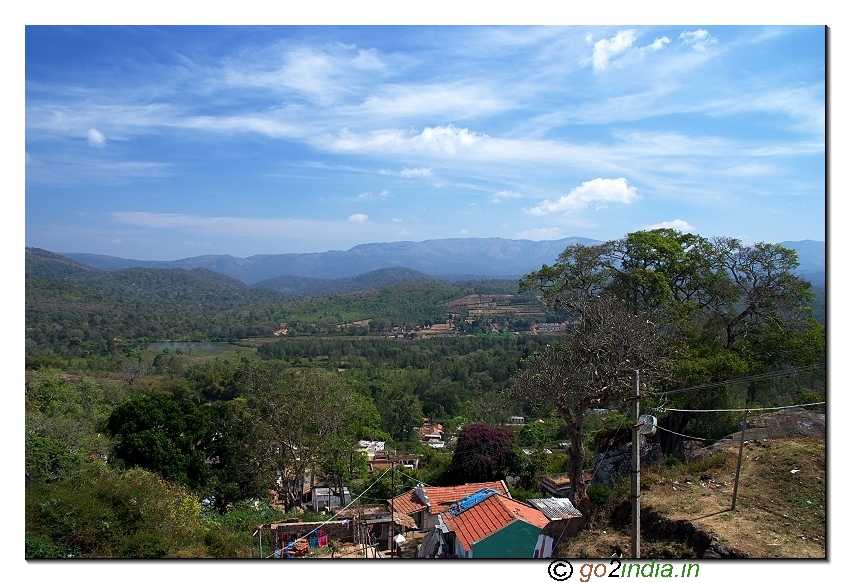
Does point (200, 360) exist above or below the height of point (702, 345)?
below

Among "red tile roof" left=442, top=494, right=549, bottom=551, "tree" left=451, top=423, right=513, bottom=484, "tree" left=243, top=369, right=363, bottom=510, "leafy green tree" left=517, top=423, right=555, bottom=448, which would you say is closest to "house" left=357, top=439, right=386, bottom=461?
"leafy green tree" left=517, top=423, right=555, bottom=448

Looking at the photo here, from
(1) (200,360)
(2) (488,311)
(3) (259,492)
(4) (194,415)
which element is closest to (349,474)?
(3) (259,492)

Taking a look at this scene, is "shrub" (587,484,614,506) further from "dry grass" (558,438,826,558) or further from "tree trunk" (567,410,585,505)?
"dry grass" (558,438,826,558)

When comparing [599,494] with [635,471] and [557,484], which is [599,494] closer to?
[635,471]

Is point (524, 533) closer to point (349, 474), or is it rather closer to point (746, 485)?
point (746, 485)

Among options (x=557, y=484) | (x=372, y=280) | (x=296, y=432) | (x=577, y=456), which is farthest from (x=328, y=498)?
(x=372, y=280)
